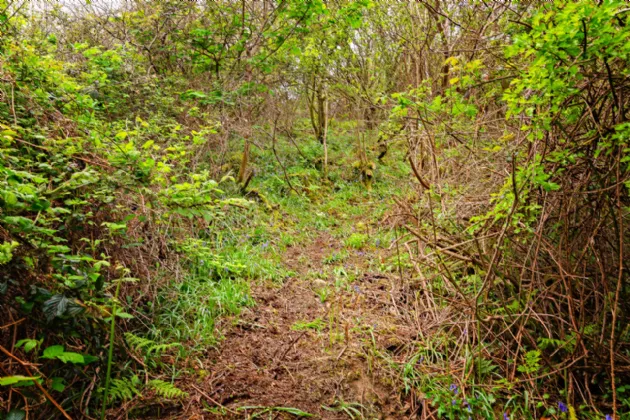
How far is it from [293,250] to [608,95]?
4167 mm

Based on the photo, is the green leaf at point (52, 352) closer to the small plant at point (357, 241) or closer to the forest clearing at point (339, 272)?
the forest clearing at point (339, 272)

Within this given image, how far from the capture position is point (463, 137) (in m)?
3.88

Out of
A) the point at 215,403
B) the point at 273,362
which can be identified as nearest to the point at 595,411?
the point at 273,362

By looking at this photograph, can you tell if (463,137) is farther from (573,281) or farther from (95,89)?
(95,89)

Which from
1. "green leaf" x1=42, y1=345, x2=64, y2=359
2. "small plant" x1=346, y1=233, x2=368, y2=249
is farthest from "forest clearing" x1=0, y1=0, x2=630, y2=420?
"small plant" x1=346, y1=233, x2=368, y2=249

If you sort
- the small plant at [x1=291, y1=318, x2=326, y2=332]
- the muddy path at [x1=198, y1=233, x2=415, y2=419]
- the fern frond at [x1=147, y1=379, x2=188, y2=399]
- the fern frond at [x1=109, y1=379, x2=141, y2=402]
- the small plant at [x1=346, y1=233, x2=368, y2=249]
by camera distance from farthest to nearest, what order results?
1. the small plant at [x1=346, y1=233, x2=368, y2=249]
2. the small plant at [x1=291, y1=318, x2=326, y2=332]
3. the muddy path at [x1=198, y1=233, x2=415, y2=419]
4. the fern frond at [x1=147, y1=379, x2=188, y2=399]
5. the fern frond at [x1=109, y1=379, x2=141, y2=402]

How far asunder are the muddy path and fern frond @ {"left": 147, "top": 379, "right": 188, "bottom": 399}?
0.19 metres

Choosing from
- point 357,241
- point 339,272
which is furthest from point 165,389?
point 357,241

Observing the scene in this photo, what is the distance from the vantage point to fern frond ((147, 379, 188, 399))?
2.20 meters

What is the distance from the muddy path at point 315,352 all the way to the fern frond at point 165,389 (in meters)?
0.19

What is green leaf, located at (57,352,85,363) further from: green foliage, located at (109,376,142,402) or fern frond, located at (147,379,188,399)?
fern frond, located at (147,379,188,399)

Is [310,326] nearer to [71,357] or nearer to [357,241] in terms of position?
[71,357]

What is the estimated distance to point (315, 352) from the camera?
9.63 ft

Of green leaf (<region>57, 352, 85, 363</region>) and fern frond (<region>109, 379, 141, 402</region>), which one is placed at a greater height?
green leaf (<region>57, 352, 85, 363</region>)
